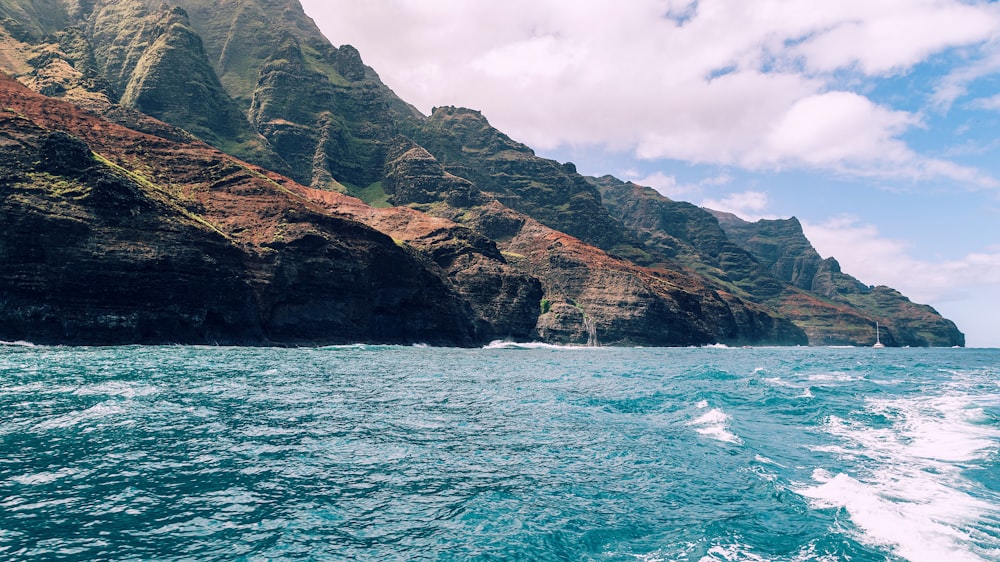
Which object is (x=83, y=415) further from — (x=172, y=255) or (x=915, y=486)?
(x=172, y=255)

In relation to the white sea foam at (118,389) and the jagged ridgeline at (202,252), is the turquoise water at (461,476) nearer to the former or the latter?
the white sea foam at (118,389)

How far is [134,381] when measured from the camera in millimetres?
26938

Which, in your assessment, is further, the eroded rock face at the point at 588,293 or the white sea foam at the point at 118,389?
the eroded rock face at the point at 588,293

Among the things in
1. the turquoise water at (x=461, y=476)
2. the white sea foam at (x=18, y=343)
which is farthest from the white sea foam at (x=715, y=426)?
the white sea foam at (x=18, y=343)

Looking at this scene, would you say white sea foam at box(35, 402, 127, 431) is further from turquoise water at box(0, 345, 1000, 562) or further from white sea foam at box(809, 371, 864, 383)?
white sea foam at box(809, 371, 864, 383)

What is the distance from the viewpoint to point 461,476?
563 inches

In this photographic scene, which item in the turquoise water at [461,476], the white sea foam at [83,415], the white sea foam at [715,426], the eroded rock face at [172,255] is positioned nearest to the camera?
the turquoise water at [461,476]

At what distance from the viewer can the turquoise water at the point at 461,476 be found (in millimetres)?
9977

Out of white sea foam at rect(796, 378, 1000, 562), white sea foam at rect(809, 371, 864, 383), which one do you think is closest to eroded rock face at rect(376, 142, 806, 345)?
white sea foam at rect(809, 371, 864, 383)

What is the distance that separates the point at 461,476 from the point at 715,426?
14.3 m

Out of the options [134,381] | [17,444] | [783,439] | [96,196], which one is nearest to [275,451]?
[17,444]

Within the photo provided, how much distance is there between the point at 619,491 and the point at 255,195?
8613 cm

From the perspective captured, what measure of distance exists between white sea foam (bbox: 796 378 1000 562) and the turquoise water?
0.09 meters

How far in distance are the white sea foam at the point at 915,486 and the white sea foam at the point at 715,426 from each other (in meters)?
3.30
